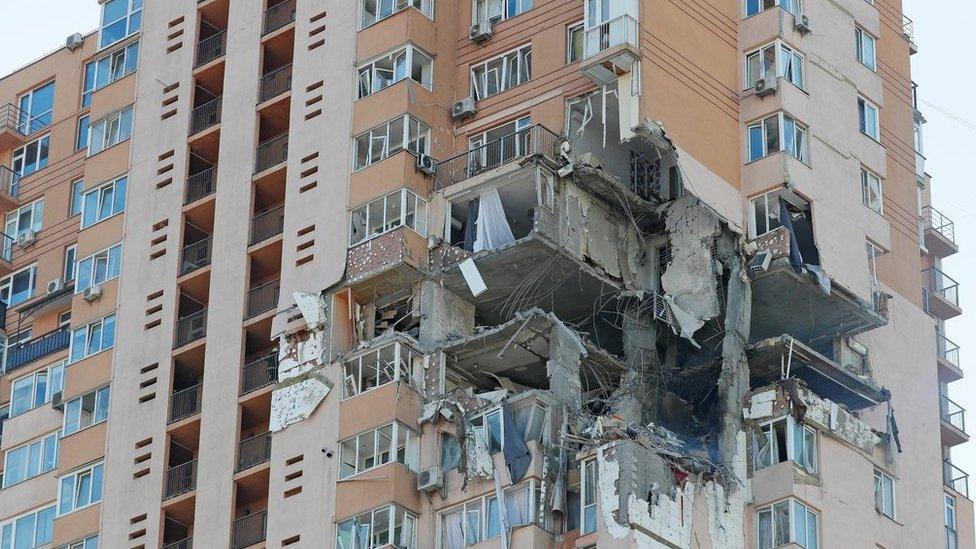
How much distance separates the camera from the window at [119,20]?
81.2m

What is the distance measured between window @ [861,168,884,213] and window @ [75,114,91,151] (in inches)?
1133

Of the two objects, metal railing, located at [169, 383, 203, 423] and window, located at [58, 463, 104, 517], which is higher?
metal railing, located at [169, 383, 203, 423]

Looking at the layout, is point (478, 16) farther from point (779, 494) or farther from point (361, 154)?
point (779, 494)

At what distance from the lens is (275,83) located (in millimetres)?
75188

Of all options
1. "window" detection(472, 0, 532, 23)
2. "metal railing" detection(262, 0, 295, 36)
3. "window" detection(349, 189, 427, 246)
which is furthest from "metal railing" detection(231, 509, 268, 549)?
"window" detection(472, 0, 532, 23)

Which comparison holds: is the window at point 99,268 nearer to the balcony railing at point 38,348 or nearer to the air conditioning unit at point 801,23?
the balcony railing at point 38,348

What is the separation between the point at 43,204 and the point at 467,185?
71.2 feet

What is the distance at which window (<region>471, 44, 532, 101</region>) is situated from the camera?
234ft

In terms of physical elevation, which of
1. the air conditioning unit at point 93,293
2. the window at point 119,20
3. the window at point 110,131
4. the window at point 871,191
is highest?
the window at point 119,20

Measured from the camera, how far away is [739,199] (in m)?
69.4

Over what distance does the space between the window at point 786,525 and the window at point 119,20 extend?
2998 cm

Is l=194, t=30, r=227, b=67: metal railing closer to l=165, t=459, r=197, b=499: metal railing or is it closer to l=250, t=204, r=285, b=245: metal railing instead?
l=250, t=204, r=285, b=245: metal railing

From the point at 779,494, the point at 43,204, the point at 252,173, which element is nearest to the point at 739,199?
the point at 779,494

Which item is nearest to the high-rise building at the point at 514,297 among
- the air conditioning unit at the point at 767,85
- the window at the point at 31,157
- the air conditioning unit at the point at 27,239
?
the air conditioning unit at the point at 767,85
